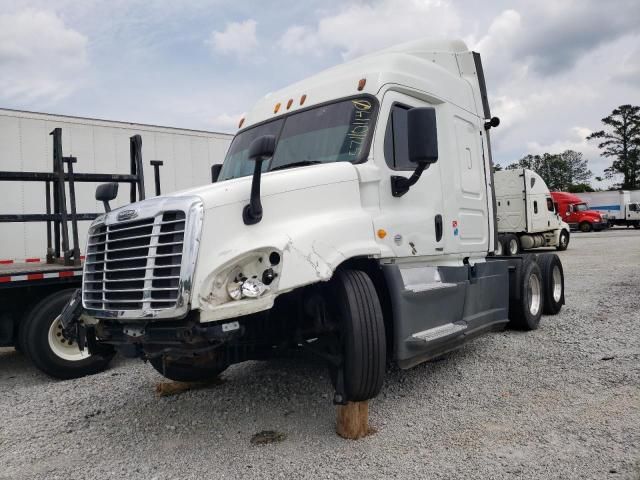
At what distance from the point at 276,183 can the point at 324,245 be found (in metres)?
0.53

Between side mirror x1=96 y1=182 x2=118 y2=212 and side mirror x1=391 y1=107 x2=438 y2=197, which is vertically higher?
side mirror x1=391 y1=107 x2=438 y2=197

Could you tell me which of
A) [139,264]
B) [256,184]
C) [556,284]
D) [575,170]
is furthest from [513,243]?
[575,170]

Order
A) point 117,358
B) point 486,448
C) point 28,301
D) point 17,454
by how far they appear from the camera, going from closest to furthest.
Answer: point 486,448
point 17,454
point 28,301
point 117,358

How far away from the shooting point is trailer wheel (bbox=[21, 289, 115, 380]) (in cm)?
548

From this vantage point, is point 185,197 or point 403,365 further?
point 403,365

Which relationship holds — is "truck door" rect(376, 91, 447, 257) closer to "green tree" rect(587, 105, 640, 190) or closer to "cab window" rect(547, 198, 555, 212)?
"cab window" rect(547, 198, 555, 212)

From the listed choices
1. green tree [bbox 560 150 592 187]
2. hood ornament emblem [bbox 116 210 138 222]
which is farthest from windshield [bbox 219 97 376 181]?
green tree [bbox 560 150 592 187]

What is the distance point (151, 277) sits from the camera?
3342 mm

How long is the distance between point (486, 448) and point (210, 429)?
200 centimetres

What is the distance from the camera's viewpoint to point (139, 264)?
3.46 meters

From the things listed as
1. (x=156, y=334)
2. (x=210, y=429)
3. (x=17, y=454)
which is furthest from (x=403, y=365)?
(x=17, y=454)

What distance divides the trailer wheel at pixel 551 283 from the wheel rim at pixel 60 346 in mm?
5879

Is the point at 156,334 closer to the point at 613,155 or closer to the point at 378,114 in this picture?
the point at 378,114

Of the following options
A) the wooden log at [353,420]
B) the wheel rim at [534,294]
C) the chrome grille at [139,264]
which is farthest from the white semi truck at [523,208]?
the chrome grille at [139,264]
